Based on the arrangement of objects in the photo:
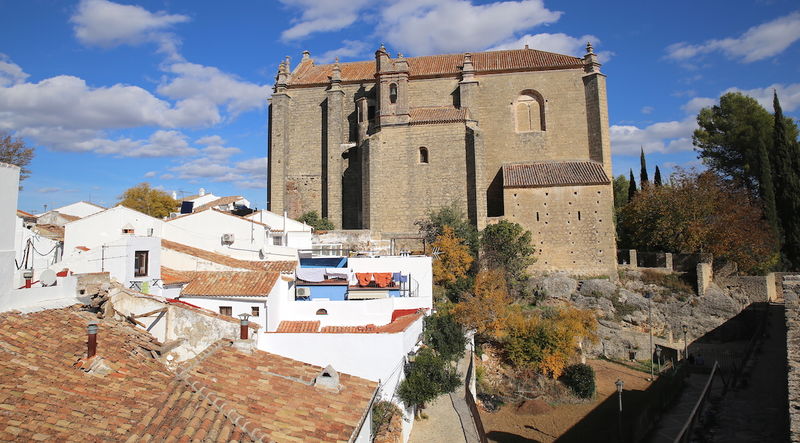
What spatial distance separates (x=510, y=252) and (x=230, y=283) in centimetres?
1517

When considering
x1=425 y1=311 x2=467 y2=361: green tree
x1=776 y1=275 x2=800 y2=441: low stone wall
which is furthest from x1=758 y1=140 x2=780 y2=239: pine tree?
x1=776 y1=275 x2=800 y2=441: low stone wall

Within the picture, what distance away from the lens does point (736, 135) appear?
113 ft

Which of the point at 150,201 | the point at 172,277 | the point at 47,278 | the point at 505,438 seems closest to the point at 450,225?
the point at 505,438

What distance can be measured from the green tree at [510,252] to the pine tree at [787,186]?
16323mm

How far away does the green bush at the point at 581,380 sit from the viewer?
802 inches

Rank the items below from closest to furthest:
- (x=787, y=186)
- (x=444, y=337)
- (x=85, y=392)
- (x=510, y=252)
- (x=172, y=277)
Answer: (x=85, y=392)
(x=172, y=277)
(x=444, y=337)
(x=510, y=252)
(x=787, y=186)

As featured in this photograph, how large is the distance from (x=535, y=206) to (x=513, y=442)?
14365 mm

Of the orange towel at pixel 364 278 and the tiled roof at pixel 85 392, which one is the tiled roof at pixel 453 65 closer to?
the orange towel at pixel 364 278

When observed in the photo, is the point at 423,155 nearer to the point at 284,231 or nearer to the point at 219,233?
the point at 284,231

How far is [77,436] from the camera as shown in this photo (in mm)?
6066

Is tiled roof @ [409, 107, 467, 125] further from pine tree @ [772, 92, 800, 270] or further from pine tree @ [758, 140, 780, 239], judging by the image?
pine tree @ [772, 92, 800, 270]

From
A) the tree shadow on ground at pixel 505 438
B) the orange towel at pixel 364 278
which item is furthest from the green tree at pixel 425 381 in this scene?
the orange towel at pixel 364 278

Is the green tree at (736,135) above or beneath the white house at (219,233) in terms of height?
above

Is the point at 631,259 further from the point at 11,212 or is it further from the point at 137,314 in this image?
→ the point at 11,212
